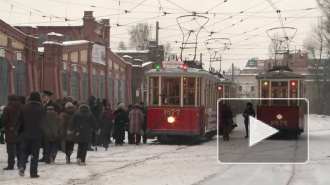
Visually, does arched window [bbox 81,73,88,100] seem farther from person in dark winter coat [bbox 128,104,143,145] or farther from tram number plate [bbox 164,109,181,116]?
tram number plate [bbox 164,109,181,116]

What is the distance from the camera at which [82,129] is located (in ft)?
48.2

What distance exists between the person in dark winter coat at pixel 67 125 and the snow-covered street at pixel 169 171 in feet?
1.21

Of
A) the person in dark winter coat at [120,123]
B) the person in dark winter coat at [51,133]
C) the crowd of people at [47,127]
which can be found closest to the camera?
the crowd of people at [47,127]

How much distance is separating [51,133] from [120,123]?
24.9 ft

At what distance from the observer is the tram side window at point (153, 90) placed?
2250 cm

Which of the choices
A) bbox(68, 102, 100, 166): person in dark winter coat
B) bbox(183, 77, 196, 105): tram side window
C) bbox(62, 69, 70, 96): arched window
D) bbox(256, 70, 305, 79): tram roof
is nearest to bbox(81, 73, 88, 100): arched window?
bbox(62, 69, 70, 96): arched window

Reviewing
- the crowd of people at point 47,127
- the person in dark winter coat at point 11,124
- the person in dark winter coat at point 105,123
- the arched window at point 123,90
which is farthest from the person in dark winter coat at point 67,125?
the arched window at point 123,90

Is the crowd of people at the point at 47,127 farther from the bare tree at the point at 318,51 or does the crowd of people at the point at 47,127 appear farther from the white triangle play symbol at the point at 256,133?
the bare tree at the point at 318,51

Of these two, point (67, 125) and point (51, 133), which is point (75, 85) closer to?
point (67, 125)

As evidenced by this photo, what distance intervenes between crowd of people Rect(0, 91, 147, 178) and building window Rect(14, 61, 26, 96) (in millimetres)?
13221

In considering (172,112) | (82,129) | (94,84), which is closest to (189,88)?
(172,112)

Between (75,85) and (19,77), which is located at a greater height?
(19,77)

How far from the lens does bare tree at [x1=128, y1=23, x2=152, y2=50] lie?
288ft

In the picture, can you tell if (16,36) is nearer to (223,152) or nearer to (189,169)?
(223,152)
